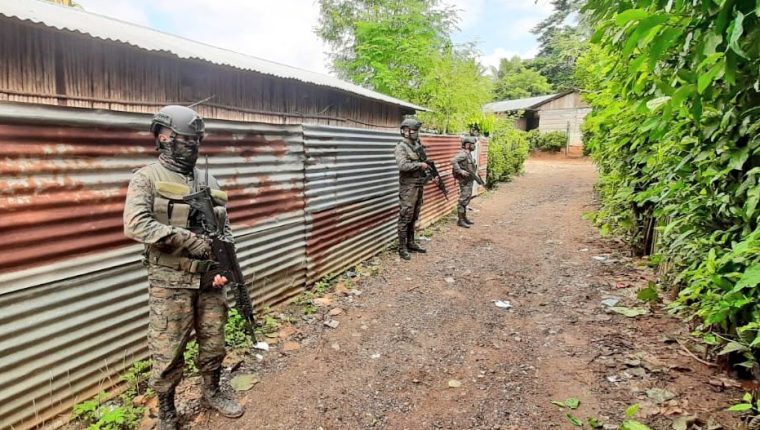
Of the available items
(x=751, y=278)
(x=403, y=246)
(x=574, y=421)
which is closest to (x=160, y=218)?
(x=574, y=421)

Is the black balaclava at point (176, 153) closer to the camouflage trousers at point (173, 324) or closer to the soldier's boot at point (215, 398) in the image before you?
the camouflage trousers at point (173, 324)

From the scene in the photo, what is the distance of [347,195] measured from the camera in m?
5.41

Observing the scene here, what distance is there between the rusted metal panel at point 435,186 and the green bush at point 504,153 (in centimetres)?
537

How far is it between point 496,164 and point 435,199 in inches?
296

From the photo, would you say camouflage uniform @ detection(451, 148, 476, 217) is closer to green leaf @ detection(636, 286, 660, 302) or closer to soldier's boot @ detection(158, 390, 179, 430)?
green leaf @ detection(636, 286, 660, 302)

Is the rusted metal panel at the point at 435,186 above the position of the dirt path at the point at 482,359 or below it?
above

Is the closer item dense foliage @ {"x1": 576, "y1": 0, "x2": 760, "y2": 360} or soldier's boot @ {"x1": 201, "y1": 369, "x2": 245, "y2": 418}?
dense foliage @ {"x1": 576, "y1": 0, "x2": 760, "y2": 360}

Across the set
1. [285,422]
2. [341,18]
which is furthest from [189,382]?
[341,18]

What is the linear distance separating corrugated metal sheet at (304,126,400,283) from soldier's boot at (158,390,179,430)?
2369 millimetres

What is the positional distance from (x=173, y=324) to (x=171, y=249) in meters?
0.46

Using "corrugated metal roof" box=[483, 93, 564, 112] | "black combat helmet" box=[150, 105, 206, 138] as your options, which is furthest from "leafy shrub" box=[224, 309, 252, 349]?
"corrugated metal roof" box=[483, 93, 564, 112]

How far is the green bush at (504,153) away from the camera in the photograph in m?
15.4

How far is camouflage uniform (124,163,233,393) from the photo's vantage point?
7.35 ft

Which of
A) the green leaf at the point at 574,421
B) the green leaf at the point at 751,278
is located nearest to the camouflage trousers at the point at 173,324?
the green leaf at the point at 574,421
